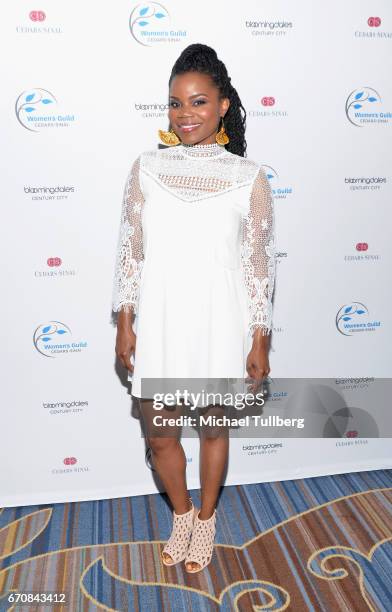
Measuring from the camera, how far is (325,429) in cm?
301

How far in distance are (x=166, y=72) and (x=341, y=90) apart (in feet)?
2.34

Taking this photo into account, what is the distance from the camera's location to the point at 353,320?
2887 mm

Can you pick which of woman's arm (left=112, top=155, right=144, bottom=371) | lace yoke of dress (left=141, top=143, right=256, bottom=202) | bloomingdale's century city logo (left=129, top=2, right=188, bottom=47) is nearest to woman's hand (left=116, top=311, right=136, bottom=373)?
woman's arm (left=112, top=155, right=144, bottom=371)

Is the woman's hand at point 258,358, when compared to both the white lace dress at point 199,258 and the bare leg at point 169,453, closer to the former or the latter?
the white lace dress at point 199,258

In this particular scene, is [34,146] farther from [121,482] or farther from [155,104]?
[121,482]

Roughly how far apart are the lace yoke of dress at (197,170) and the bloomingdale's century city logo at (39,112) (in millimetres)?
451

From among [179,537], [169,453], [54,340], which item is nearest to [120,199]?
[54,340]

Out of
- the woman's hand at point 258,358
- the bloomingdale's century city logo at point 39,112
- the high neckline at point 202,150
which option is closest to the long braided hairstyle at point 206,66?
the high neckline at point 202,150

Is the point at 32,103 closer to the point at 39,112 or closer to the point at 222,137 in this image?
the point at 39,112

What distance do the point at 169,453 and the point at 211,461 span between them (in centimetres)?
16

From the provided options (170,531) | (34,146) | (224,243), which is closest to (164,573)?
(170,531)

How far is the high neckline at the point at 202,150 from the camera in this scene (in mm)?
2133

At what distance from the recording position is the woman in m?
2.07

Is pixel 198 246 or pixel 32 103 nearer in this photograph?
pixel 198 246
